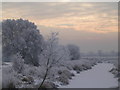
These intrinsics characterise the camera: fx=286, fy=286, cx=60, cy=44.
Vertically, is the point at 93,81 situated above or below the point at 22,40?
below

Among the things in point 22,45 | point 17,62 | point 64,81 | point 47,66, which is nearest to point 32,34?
point 22,45

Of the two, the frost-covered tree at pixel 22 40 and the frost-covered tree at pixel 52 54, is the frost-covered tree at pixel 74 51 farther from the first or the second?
the frost-covered tree at pixel 52 54

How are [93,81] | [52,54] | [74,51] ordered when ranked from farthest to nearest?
[74,51]
[93,81]
[52,54]

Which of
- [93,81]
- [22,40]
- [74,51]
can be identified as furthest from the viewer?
[74,51]

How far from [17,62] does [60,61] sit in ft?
32.2

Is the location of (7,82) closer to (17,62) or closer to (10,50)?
(17,62)

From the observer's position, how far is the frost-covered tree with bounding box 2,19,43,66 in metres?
49.6

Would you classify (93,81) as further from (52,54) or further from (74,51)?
(74,51)

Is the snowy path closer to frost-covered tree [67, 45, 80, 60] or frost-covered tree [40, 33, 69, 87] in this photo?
frost-covered tree [40, 33, 69, 87]

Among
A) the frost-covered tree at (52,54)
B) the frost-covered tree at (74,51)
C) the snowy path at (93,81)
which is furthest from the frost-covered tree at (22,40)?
the frost-covered tree at (74,51)

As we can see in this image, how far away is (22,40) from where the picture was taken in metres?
50.0

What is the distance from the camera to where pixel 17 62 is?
1308 inches

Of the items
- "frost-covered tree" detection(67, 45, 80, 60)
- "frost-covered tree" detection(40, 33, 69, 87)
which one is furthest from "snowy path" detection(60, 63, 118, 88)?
"frost-covered tree" detection(67, 45, 80, 60)

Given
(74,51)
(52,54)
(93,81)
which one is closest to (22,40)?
(93,81)
